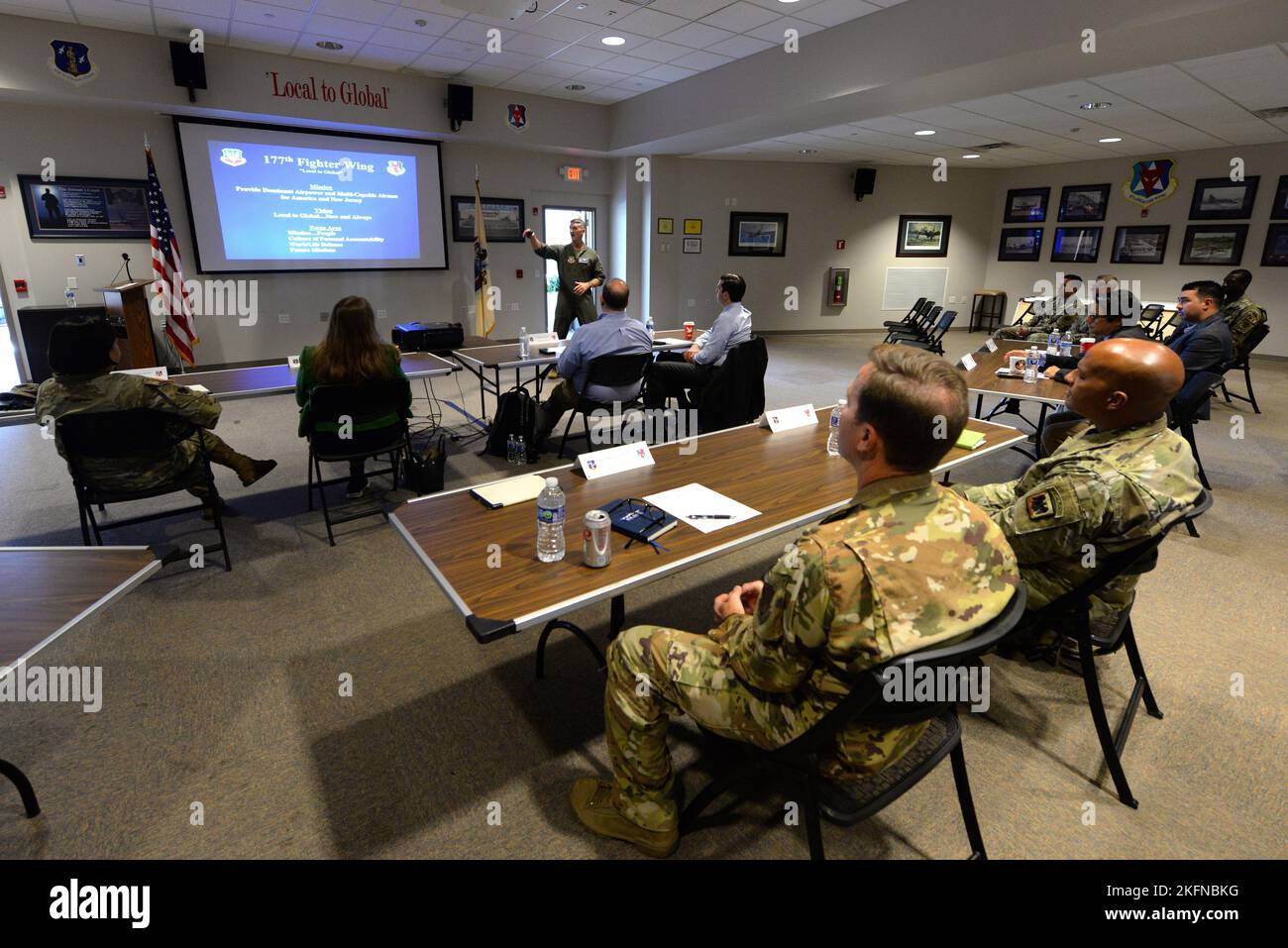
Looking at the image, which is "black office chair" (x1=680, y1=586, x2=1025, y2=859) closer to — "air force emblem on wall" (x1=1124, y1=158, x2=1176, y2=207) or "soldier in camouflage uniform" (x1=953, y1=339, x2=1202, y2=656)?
"soldier in camouflage uniform" (x1=953, y1=339, x2=1202, y2=656)

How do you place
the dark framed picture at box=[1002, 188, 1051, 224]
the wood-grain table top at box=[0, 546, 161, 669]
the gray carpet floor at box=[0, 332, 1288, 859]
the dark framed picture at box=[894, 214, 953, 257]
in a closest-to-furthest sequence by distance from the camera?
the wood-grain table top at box=[0, 546, 161, 669]
the gray carpet floor at box=[0, 332, 1288, 859]
the dark framed picture at box=[1002, 188, 1051, 224]
the dark framed picture at box=[894, 214, 953, 257]

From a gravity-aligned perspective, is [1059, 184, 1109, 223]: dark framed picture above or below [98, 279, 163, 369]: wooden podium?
above

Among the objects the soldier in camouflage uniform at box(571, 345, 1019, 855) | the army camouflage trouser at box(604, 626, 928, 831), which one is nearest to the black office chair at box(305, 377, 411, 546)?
the army camouflage trouser at box(604, 626, 928, 831)

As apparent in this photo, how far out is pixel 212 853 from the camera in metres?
1.67

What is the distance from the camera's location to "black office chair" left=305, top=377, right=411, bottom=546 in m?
3.18

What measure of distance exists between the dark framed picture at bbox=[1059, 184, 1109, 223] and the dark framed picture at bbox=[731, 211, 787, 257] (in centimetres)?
492

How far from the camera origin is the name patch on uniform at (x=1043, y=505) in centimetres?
181

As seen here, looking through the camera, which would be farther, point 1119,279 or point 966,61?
point 1119,279

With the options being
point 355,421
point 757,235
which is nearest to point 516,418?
point 355,421

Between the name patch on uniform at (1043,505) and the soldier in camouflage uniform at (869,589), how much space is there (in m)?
0.67

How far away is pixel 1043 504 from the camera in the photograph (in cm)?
183
